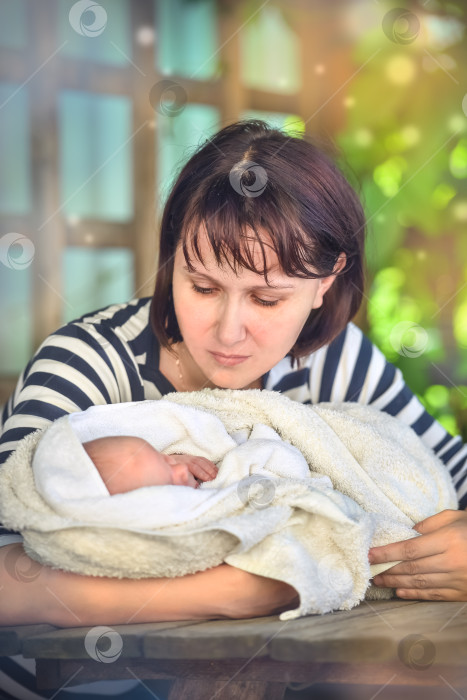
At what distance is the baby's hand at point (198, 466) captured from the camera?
3.17ft

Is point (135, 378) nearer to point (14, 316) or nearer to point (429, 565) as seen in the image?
point (429, 565)

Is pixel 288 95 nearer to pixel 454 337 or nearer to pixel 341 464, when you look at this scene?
pixel 454 337

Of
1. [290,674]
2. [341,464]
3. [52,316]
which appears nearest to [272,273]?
[341,464]

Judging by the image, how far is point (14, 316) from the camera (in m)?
2.58

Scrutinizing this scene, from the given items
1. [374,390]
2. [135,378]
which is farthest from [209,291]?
[374,390]

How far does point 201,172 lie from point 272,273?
217 millimetres

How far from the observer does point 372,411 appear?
1237 mm

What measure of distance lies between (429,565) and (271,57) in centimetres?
226

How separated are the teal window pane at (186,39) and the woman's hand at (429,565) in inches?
81.2

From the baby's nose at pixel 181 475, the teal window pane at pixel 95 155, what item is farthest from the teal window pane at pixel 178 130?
the baby's nose at pixel 181 475

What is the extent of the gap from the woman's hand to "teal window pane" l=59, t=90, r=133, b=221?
6.34 feet

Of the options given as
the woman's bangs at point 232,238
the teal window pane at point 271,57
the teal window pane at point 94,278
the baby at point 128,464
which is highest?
the teal window pane at point 271,57

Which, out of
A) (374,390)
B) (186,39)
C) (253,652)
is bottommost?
(253,652)

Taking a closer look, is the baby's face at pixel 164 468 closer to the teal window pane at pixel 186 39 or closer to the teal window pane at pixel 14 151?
the teal window pane at pixel 14 151
